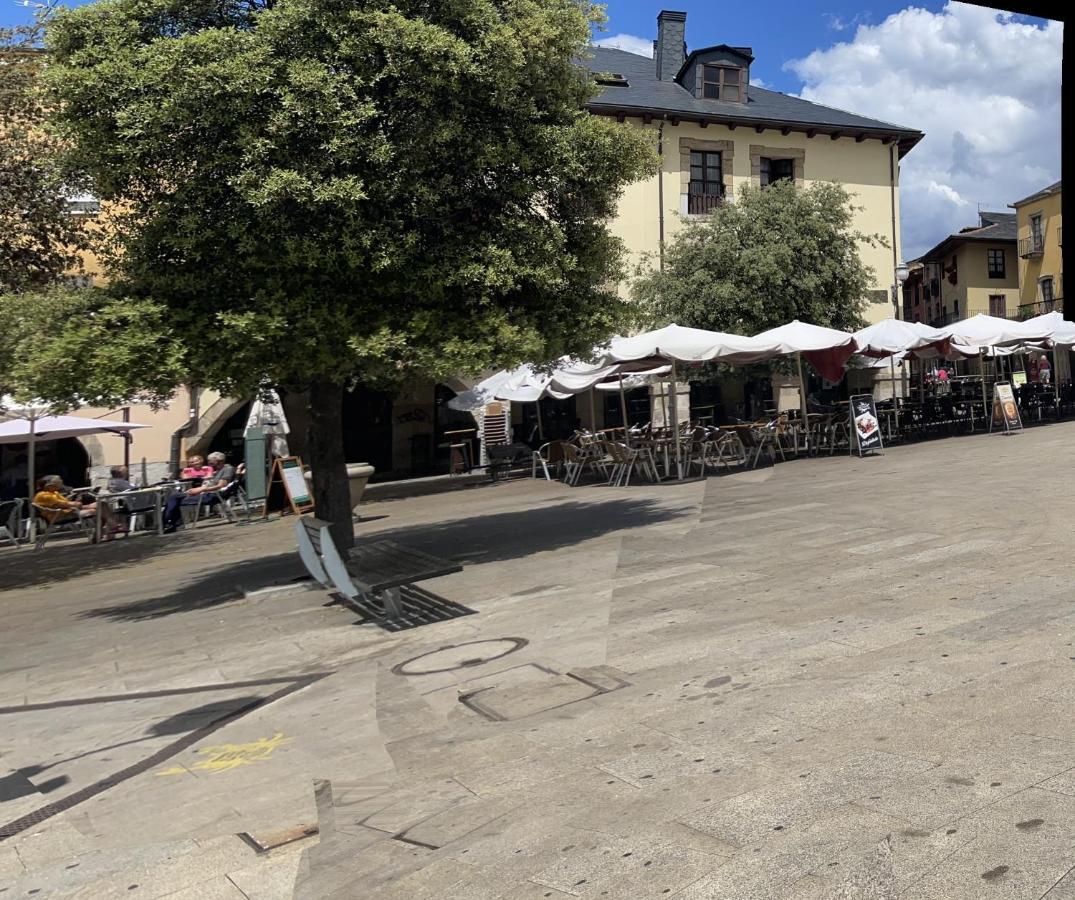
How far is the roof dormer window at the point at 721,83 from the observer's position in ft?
83.7

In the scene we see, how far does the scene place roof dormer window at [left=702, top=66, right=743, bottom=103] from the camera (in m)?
25.5

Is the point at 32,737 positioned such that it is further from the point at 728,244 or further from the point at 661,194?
the point at 661,194

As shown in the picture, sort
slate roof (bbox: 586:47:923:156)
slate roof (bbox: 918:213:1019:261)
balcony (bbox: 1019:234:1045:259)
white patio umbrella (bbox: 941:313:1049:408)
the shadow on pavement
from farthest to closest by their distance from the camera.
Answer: slate roof (bbox: 918:213:1019:261) → balcony (bbox: 1019:234:1045:259) → slate roof (bbox: 586:47:923:156) → white patio umbrella (bbox: 941:313:1049:408) → the shadow on pavement

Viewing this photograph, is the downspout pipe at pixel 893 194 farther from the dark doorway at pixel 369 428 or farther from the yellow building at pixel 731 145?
the dark doorway at pixel 369 428

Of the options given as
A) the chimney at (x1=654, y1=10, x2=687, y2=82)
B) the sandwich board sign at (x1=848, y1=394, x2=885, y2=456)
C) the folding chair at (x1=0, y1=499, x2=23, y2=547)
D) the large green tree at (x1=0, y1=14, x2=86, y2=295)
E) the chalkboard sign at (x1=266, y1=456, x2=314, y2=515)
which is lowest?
the folding chair at (x1=0, y1=499, x2=23, y2=547)

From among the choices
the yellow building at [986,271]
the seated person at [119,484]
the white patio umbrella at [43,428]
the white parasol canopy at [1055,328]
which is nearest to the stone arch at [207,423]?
the seated person at [119,484]

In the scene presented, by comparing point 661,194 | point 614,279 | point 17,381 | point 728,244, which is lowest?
point 17,381

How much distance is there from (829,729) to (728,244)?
18.5 m

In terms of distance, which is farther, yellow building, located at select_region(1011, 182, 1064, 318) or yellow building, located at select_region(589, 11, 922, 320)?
yellow building, located at select_region(1011, 182, 1064, 318)

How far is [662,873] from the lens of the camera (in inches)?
109

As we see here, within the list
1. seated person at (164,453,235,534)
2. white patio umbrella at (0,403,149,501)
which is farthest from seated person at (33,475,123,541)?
seated person at (164,453,235,534)

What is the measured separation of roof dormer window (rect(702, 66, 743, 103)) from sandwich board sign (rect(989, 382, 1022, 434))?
1173 centimetres

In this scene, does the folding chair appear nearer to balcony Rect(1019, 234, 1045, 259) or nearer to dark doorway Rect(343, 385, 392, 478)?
dark doorway Rect(343, 385, 392, 478)

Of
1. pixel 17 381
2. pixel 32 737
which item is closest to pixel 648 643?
pixel 32 737
